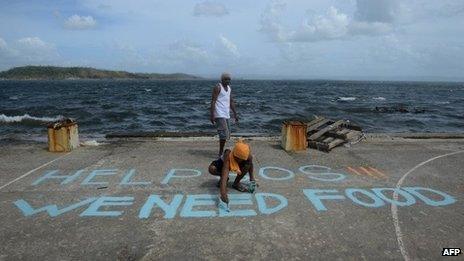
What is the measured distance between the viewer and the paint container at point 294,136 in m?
10.2

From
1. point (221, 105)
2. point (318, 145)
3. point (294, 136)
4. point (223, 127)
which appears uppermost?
point (221, 105)

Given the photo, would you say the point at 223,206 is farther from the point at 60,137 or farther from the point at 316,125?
the point at 316,125

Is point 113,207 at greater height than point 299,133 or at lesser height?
lesser

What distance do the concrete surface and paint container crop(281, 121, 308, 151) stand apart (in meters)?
0.58

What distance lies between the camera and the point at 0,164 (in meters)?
9.05

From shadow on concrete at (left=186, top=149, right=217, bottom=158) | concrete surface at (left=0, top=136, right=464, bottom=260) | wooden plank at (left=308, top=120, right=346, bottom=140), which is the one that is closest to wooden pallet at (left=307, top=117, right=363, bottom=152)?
wooden plank at (left=308, top=120, right=346, bottom=140)

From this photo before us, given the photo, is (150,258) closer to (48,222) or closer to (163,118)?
(48,222)

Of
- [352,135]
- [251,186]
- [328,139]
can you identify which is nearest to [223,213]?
[251,186]

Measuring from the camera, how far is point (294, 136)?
1032 centimetres

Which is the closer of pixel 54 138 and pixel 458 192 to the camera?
pixel 458 192

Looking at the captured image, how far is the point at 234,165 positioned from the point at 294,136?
3978 millimetres

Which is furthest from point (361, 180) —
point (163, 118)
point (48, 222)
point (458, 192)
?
point (163, 118)

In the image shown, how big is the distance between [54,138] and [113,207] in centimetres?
471

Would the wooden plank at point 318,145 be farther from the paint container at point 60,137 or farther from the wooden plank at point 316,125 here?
the paint container at point 60,137
